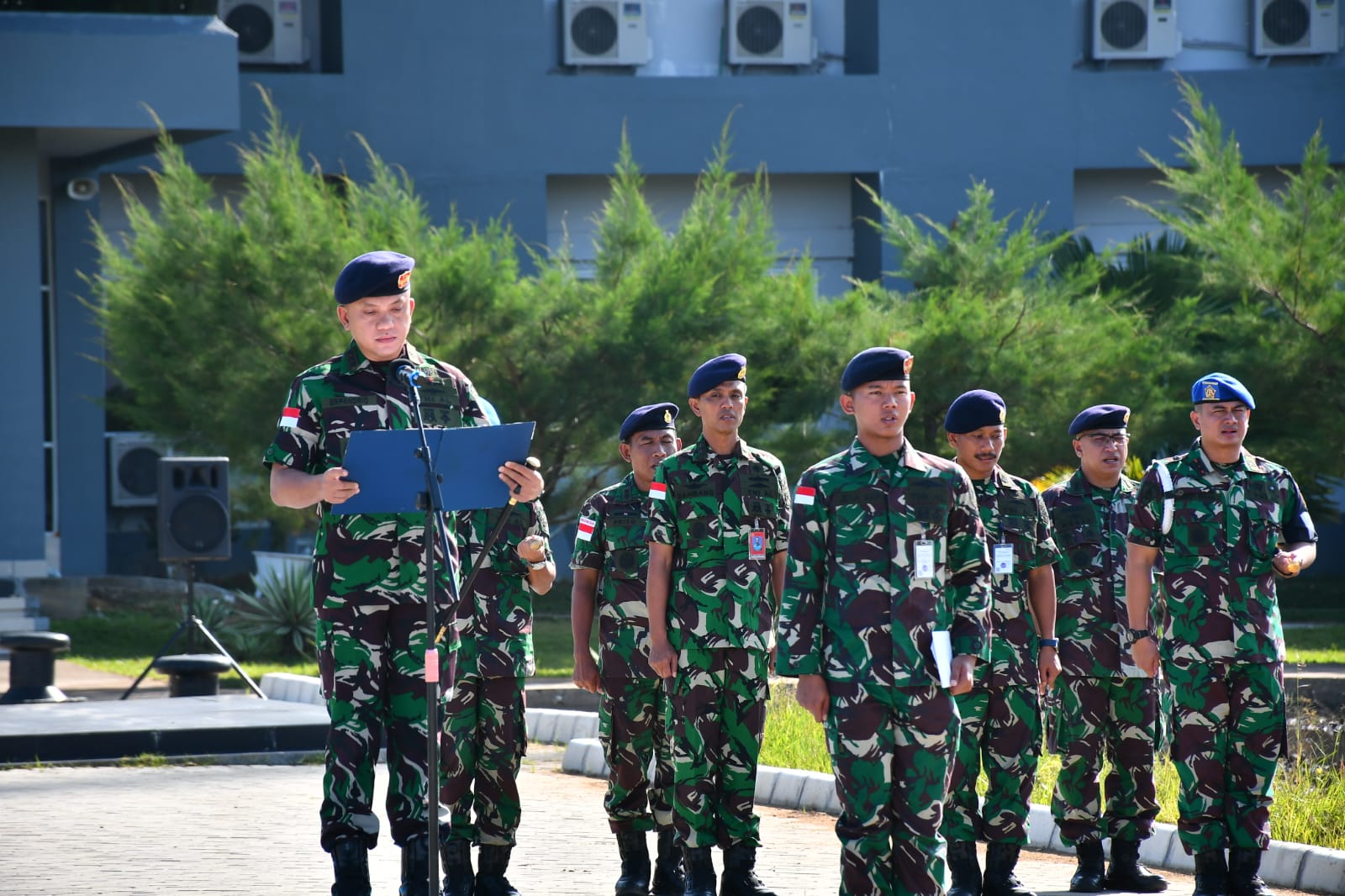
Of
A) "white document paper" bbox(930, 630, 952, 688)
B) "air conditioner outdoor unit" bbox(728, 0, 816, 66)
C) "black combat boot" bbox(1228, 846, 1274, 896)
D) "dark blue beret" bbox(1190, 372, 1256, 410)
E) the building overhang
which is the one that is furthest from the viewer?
"air conditioner outdoor unit" bbox(728, 0, 816, 66)

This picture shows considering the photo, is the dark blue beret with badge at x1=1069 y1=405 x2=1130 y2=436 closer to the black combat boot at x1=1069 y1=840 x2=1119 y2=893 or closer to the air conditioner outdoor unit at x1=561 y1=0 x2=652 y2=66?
the black combat boot at x1=1069 y1=840 x2=1119 y2=893

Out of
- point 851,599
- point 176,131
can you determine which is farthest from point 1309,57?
point 851,599

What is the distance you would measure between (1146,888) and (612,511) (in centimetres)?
288

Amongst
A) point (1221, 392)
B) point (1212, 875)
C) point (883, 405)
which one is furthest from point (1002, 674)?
point (883, 405)

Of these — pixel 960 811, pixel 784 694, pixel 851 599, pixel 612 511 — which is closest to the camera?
pixel 851 599

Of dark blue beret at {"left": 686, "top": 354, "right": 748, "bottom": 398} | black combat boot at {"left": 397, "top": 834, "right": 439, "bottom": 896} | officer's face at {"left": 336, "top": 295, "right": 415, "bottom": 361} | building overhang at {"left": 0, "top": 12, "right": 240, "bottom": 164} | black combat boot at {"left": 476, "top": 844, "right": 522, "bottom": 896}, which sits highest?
building overhang at {"left": 0, "top": 12, "right": 240, "bottom": 164}

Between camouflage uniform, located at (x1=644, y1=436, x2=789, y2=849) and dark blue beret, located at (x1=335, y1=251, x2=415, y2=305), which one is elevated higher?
dark blue beret, located at (x1=335, y1=251, x2=415, y2=305)

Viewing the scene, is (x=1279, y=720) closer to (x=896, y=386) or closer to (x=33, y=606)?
(x=896, y=386)

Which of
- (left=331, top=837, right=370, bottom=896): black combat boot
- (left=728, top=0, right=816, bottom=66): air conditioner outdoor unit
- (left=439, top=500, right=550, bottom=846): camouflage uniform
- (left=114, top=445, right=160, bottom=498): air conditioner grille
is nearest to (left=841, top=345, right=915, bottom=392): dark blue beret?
(left=439, top=500, right=550, bottom=846): camouflage uniform

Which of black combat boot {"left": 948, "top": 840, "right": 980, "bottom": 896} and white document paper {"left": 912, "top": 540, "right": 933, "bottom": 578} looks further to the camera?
black combat boot {"left": 948, "top": 840, "right": 980, "bottom": 896}

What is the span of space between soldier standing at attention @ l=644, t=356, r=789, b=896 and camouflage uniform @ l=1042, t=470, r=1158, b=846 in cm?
173

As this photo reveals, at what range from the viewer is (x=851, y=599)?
6180 mm

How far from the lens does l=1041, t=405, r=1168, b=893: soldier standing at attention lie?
817 centimetres

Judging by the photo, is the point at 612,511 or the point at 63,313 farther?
the point at 63,313
